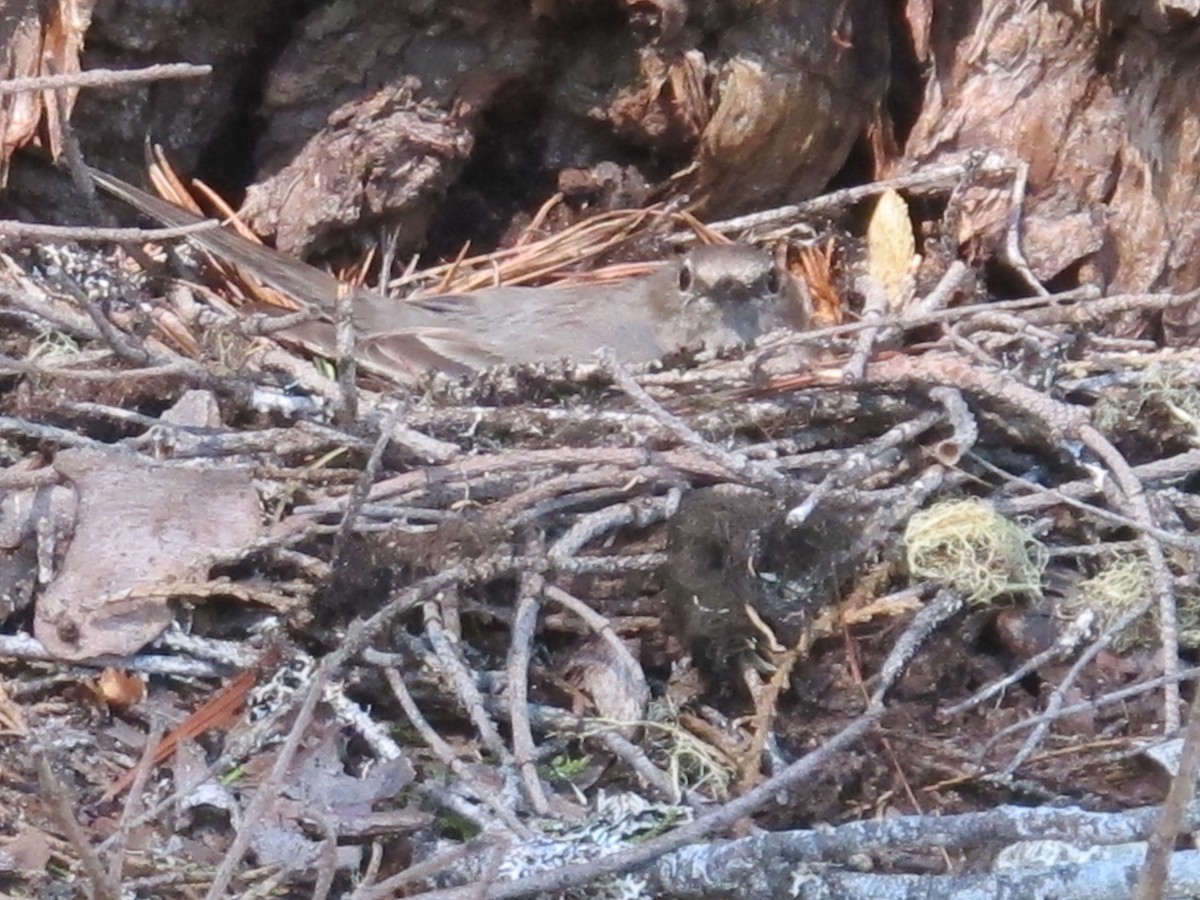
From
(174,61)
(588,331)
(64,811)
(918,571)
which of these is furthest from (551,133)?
(64,811)

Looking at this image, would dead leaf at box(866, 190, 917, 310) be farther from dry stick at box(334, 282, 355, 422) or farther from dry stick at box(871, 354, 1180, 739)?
dry stick at box(334, 282, 355, 422)

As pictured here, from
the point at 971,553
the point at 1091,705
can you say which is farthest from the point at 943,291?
the point at 1091,705

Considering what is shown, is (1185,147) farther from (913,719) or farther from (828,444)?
(913,719)

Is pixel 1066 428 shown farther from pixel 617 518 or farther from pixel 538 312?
pixel 538 312

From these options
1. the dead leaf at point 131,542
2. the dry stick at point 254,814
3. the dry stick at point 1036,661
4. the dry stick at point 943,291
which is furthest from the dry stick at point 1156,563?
the dead leaf at point 131,542

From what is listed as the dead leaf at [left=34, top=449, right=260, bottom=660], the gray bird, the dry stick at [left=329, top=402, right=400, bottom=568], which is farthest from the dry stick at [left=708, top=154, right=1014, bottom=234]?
the dead leaf at [left=34, top=449, right=260, bottom=660]
